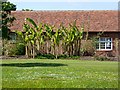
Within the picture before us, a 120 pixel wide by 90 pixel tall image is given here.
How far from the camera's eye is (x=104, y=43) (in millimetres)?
43375

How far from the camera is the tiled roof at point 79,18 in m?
44.4

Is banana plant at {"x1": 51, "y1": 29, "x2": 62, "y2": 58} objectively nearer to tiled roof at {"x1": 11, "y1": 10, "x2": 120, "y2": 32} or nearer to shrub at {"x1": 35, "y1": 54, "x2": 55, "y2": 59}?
shrub at {"x1": 35, "y1": 54, "x2": 55, "y2": 59}

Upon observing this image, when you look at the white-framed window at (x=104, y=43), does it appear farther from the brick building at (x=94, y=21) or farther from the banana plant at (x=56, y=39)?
the banana plant at (x=56, y=39)

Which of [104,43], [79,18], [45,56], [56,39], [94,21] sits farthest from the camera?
[79,18]

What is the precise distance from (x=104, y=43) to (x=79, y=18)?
4.93 meters

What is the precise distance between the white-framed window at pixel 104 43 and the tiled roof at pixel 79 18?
3.30 ft

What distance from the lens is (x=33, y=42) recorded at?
127ft

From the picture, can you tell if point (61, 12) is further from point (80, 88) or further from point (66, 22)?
point (80, 88)

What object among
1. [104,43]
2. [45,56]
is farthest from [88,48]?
[45,56]

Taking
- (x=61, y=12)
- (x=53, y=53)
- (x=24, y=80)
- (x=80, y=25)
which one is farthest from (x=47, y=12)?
(x=24, y=80)

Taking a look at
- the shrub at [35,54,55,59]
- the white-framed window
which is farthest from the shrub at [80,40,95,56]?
the shrub at [35,54,55,59]

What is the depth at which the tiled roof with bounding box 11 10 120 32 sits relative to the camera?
146 feet

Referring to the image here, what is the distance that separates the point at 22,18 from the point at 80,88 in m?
34.0

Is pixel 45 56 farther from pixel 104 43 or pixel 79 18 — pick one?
pixel 79 18
